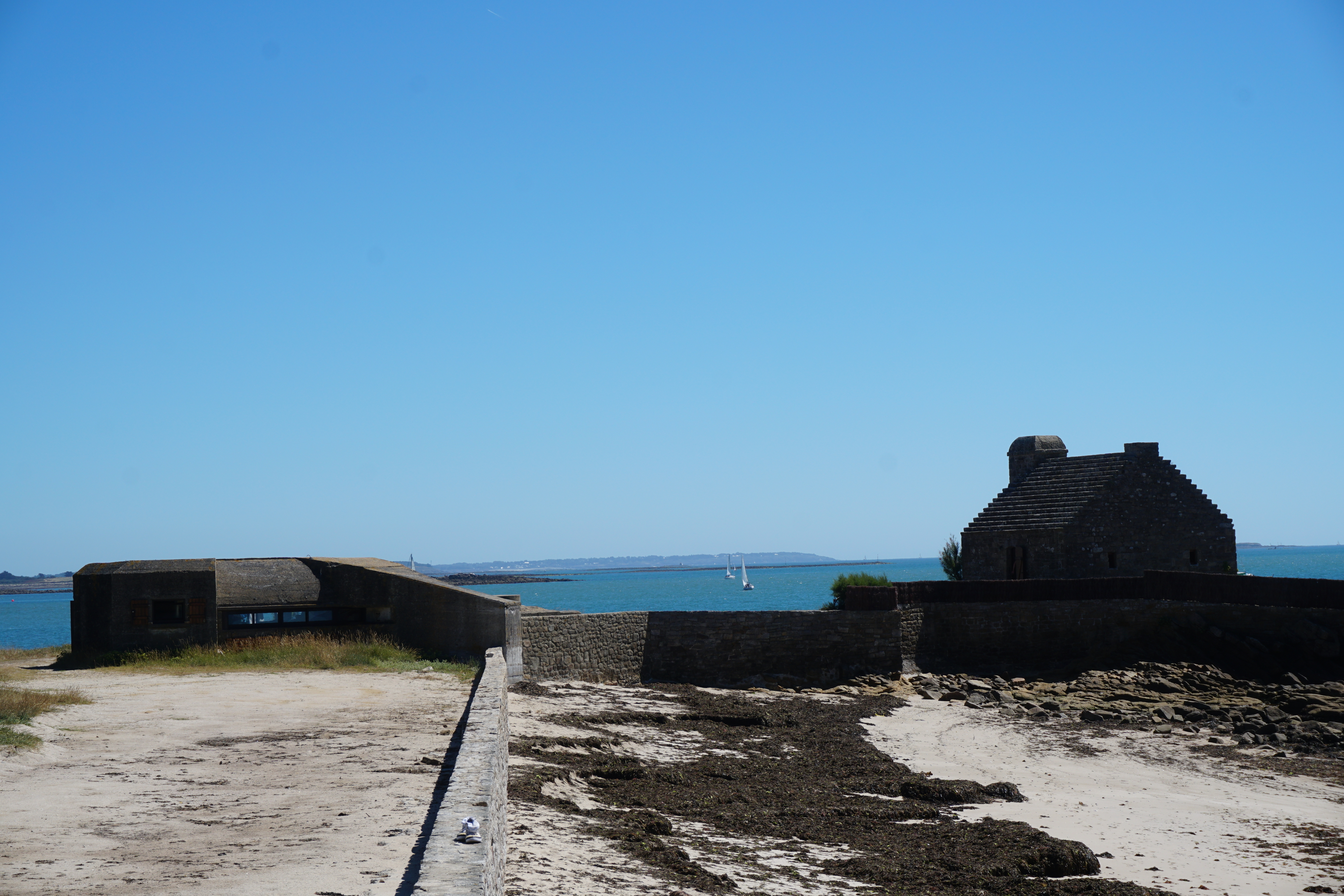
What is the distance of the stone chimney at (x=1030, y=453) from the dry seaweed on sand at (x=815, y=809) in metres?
19.7

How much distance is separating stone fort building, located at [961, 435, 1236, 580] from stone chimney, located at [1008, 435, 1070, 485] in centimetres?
180

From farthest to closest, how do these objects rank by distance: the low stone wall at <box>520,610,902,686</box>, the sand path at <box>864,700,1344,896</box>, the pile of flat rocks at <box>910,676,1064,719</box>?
the low stone wall at <box>520,610,902,686</box> < the pile of flat rocks at <box>910,676,1064,719</box> < the sand path at <box>864,700,1344,896</box>

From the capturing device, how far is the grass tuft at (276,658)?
2445 centimetres

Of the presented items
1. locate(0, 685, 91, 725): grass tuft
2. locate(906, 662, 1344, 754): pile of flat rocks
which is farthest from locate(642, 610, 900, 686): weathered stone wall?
locate(0, 685, 91, 725): grass tuft

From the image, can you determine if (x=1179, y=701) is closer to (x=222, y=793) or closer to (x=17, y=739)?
(x=222, y=793)

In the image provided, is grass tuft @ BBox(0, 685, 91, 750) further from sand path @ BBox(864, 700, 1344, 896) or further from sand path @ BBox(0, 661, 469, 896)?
sand path @ BBox(864, 700, 1344, 896)

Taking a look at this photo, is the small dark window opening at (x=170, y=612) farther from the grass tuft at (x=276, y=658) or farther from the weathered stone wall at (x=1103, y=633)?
the weathered stone wall at (x=1103, y=633)

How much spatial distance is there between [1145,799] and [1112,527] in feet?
60.8

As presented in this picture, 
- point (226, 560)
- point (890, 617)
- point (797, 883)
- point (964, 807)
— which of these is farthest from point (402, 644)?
point (797, 883)

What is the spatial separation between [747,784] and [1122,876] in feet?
18.4

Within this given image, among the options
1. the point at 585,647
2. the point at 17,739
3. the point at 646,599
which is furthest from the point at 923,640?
the point at 646,599

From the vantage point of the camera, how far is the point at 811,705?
85.4ft

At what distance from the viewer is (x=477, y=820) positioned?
7750 mm

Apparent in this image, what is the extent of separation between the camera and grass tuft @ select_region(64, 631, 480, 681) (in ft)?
80.2
